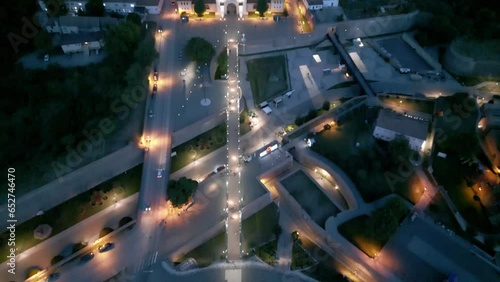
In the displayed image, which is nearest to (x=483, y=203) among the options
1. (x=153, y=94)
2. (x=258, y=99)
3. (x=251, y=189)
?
(x=251, y=189)

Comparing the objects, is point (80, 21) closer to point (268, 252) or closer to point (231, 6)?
point (231, 6)

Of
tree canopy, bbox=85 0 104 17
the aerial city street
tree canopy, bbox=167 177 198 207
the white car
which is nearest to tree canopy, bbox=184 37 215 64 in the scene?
the aerial city street

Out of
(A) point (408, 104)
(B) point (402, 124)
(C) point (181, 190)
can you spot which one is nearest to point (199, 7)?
(C) point (181, 190)

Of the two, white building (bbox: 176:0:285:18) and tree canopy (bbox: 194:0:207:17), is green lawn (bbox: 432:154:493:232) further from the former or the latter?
tree canopy (bbox: 194:0:207:17)

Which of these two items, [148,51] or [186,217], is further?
[148,51]

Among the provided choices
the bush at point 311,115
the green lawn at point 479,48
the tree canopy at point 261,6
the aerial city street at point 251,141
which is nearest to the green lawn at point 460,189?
the aerial city street at point 251,141

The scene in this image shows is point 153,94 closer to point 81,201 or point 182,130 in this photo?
point 182,130
